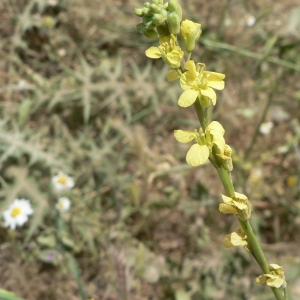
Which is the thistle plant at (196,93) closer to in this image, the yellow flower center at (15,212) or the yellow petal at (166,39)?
the yellow petal at (166,39)

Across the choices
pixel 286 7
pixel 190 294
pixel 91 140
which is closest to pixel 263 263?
pixel 190 294

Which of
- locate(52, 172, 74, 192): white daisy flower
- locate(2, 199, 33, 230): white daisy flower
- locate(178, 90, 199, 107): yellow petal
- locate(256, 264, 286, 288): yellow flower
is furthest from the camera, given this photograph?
locate(52, 172, 74, 192): white daisy flower

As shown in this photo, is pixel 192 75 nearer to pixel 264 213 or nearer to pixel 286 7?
pixel 264 213

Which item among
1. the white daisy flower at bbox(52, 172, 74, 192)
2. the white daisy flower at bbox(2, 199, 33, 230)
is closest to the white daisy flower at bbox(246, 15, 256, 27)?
the white daisy flower at bbox(52, 172, 74, 192)

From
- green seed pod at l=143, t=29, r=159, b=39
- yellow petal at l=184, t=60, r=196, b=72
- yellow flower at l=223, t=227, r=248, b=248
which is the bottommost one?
yellow flower at l=223, t=227, r=248, b=248

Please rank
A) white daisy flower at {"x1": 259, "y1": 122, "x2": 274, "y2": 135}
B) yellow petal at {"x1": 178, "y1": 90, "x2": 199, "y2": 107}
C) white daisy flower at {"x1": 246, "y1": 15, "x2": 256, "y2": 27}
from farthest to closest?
1. white daisy flower at {"x1": 246, "y1": 15, "x2": 256, "y2": 27}
2. white daisy flower at {"x1": 259, "y1": 122, "x2": 274, "y2": 135}
3. yellow petal at {"x1": 178, "y1": 90, "x2": 199, "y2": 107}

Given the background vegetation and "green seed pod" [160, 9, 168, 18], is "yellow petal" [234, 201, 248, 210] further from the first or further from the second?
the background vegetation

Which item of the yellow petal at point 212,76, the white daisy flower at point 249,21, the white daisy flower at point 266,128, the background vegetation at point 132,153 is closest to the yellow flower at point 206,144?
the yellow petal at point 212,76

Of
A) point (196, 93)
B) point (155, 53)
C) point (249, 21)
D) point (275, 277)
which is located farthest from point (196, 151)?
point (249, 21)
